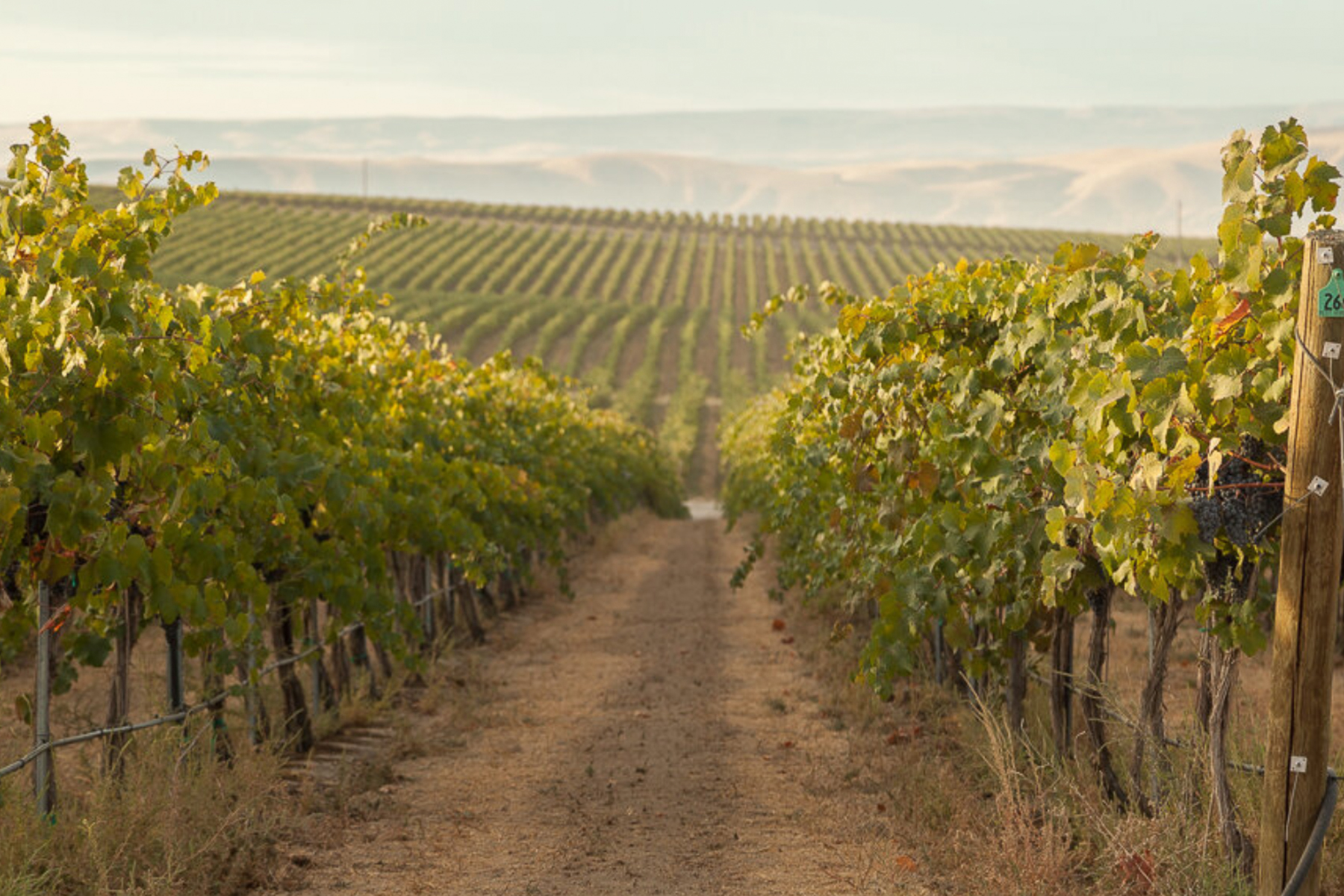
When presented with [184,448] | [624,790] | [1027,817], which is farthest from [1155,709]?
[184,448]

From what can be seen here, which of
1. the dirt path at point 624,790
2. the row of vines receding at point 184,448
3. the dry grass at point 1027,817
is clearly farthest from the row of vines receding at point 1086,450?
the row of vines receding at point 184,448

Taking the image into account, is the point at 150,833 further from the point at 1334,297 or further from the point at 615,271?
the point at 615,271

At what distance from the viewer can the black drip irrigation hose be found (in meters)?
4.10

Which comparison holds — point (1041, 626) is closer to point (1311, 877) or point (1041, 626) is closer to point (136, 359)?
point (1311, 877)

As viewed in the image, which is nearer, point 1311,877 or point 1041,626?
point 1311,877

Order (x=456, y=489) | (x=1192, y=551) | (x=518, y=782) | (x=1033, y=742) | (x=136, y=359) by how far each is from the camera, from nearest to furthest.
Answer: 1. (x=1192, y=551)
2. (x=136, y=359)
3. (x=1033, y=742)
4. (x=518, y=782)
5. (x=456, y=489)

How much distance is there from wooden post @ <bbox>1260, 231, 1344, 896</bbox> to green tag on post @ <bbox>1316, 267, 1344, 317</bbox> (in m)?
0.03

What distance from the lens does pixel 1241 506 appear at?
4.53 meters

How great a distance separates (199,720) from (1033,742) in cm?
451

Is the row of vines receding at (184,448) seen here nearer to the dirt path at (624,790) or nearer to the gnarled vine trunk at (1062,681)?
the dirt path at (624,790)

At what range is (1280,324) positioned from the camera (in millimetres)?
4145

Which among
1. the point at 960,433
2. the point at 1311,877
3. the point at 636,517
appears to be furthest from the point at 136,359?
the point at 636,517

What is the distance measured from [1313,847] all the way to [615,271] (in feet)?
266

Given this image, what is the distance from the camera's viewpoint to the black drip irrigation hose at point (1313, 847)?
13.5ft
